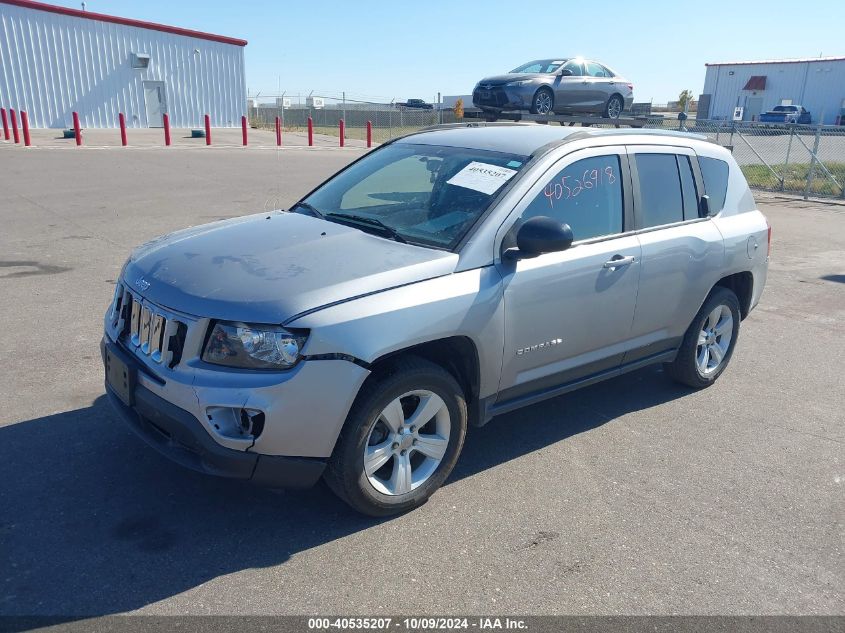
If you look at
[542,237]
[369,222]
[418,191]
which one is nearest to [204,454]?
[369,222]

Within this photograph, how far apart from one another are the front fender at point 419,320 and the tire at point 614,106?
11802 millimetres

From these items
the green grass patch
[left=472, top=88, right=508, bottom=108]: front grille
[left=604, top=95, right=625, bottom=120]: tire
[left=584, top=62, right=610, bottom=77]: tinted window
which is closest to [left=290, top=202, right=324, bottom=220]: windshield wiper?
[left=472, top=88, right=508, bottom=108]: front grille

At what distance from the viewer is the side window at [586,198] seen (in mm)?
4023

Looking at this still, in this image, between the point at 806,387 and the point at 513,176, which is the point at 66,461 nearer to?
the point at 513,176

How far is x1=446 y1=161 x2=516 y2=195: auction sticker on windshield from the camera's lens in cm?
394

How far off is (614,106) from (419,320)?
1274 centimetres

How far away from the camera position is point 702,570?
3.23m

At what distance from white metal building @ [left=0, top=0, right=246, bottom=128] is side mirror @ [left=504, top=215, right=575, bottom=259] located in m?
33.5

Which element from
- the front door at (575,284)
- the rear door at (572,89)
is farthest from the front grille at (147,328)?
the rear door at (572,89)

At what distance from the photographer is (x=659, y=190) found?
4.75 metres

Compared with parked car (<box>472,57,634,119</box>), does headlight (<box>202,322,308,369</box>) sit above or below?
below

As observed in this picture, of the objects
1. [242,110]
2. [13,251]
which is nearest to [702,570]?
[13,251]

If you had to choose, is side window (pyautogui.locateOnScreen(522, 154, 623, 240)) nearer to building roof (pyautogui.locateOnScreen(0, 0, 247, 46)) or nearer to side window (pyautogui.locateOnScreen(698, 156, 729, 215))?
side window (pyautogui.locateOnScreen(698, 156, 729, 215))

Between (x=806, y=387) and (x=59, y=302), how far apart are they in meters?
6.46
